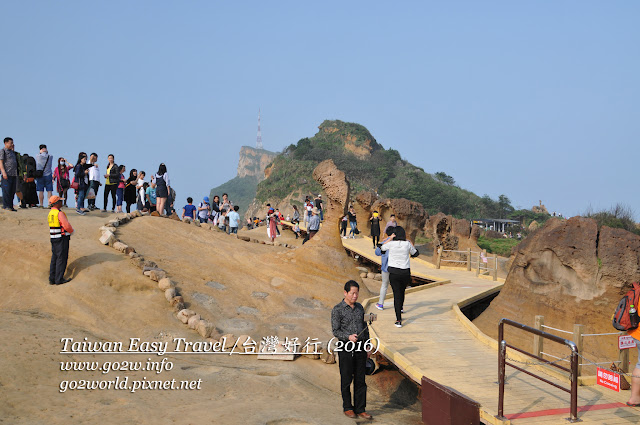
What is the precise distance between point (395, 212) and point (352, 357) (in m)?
19.6

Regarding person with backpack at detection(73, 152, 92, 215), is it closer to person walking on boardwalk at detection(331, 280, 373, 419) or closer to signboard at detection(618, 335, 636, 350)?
person walking on boardwalk at detection(331, 280, 373, 419)

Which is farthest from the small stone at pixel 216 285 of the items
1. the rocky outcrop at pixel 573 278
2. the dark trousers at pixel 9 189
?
the rocky outcrop at pixel 573 278

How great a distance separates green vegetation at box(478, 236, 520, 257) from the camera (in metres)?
35.4

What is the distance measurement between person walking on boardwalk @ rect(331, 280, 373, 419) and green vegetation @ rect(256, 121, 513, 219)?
176 feet

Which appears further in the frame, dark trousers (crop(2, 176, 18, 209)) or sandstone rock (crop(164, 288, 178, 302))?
dark trousers (crop(2, 176, 18, 209))

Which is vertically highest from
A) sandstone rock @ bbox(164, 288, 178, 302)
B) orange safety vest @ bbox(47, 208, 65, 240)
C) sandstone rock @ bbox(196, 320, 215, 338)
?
orange safety vest @ bbox(47, 208, 65, 240)

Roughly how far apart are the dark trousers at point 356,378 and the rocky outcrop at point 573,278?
4.15m

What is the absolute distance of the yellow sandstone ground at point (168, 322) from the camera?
587 centimetres

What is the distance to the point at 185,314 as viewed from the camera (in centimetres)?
992

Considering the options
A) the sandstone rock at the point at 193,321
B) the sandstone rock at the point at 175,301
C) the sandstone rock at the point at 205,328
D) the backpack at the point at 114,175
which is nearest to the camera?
the sandstone rock at the point at 205,328

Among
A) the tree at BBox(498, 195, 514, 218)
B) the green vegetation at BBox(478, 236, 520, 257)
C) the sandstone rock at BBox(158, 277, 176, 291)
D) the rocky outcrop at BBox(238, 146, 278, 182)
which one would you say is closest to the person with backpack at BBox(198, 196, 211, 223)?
the sandstone rock at BBox(158, 277, 176, 291)

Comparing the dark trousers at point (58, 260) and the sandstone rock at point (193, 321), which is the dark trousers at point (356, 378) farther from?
the dark trousers at point (58, 260)

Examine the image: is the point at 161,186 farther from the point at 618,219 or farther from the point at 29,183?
the point at 618,219

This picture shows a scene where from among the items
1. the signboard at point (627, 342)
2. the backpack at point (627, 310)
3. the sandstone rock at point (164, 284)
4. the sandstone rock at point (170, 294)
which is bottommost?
the sandstone rock at point (170, 294)
